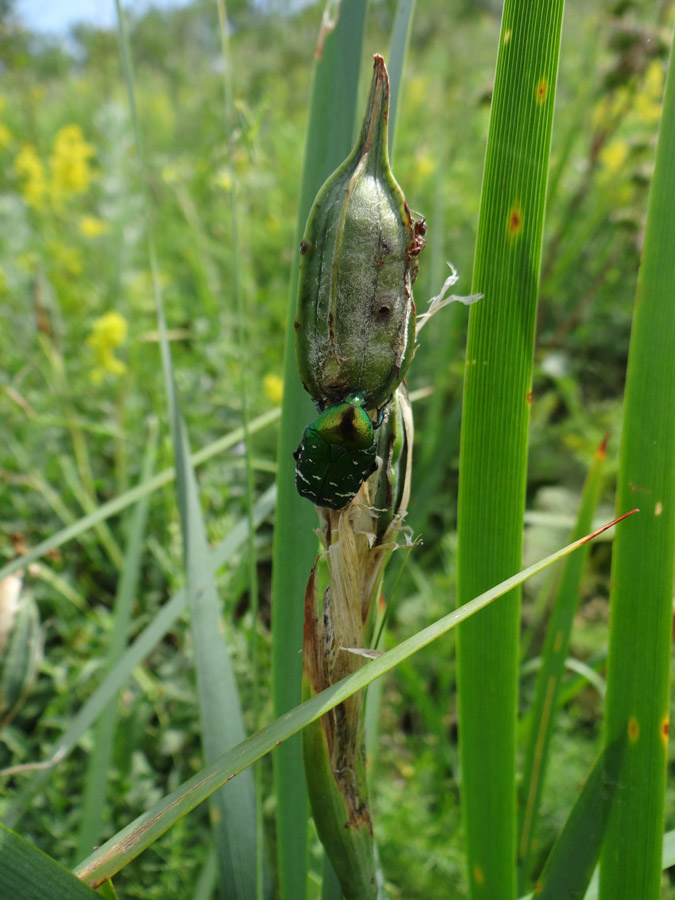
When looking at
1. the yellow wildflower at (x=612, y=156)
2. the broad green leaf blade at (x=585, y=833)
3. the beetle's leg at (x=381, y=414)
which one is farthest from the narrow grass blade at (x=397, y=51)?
the yellow wildflower at (x=612, y=156)

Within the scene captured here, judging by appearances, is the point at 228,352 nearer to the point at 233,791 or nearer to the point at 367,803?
the point at 233,791

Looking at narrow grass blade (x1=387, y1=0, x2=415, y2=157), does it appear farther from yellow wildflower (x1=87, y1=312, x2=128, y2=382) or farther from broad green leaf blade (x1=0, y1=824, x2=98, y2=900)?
yellow wildflower (x1=87, y1=312, x2=128, y2=382)

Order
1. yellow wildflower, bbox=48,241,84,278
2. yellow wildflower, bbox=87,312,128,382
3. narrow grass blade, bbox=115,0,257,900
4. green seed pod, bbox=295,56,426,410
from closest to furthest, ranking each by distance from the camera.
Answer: green seed pod, bbox=295,56,426,410
narrow grass blade, bbox=115,0,257,900
yellow wildflower, bbox=87,312,128,382
yellow wildflower, bbox=48,241,84,278

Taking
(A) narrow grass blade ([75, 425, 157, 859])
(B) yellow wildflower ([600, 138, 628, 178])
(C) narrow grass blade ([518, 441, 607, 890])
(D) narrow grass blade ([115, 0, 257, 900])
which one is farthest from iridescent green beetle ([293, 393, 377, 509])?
(B) yellow wildflower ([600, 138, 628, 178])

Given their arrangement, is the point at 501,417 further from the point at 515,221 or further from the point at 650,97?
the point at 650,97

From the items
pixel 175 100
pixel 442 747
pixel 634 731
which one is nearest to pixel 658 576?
pixel 634 731

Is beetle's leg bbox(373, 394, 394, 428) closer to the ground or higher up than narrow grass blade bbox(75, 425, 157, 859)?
higher up

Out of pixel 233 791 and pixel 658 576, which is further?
pixel 233 791
